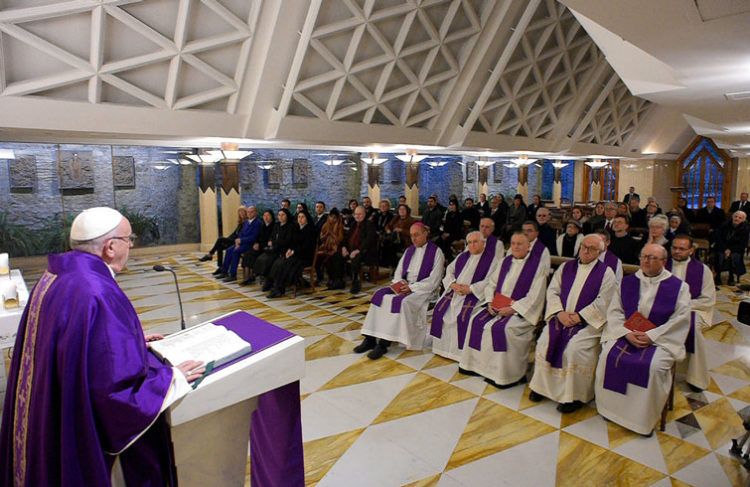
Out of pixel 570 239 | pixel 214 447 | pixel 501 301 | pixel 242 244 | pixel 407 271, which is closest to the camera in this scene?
pixel 214 447

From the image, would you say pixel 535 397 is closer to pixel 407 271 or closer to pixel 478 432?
pixel 478 432

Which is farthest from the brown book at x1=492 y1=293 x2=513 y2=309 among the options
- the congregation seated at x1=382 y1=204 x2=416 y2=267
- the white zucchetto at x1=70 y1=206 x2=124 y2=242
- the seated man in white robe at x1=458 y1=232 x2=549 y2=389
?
the congregation seated at x1=382 y1=204 x2=416 y2=267

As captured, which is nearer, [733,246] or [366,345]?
[366,345]

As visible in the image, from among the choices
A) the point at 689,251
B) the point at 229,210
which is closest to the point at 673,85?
the point at 689,251

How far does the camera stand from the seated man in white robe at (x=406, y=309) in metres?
5.58

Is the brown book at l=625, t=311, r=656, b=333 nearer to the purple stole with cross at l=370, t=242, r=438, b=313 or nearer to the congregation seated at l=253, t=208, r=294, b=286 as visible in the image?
Result: the purple stole with cross at l=370, t=242, r=438, b=313

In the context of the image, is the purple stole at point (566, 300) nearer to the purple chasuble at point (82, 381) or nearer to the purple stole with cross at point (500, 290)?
the purple stole with cross at point (500, 290)

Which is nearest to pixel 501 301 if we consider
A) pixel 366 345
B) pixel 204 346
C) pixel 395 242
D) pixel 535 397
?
pixel 535 397

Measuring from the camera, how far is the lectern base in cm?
229

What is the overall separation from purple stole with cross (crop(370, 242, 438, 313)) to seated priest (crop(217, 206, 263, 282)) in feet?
15.1

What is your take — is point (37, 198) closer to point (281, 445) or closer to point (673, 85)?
point (281, 445)

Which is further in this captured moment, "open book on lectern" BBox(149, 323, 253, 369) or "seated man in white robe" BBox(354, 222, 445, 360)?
"seated man in white robe" BBox(354, 222, 445, 360)

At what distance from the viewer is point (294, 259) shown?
8.70 metres

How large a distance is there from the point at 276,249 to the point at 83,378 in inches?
284
